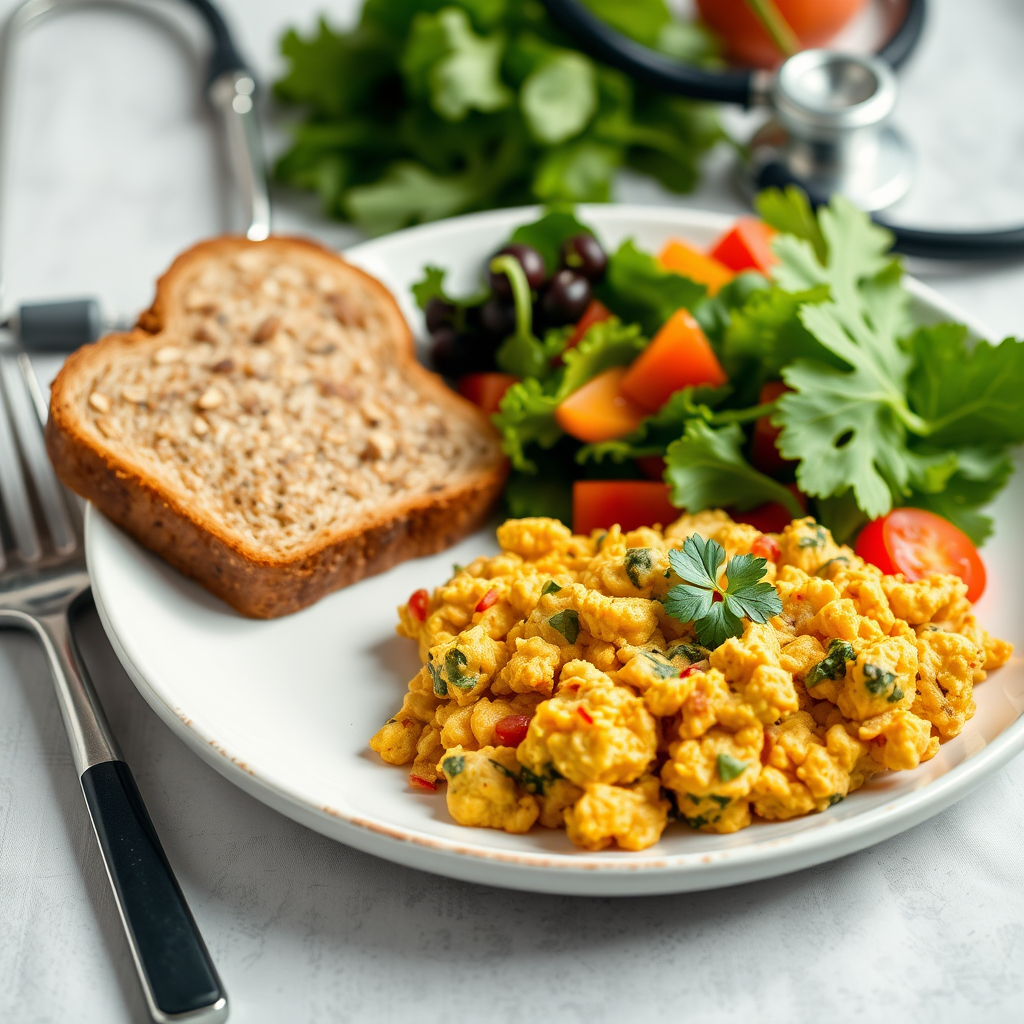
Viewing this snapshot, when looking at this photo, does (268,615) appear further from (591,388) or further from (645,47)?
(645,47)

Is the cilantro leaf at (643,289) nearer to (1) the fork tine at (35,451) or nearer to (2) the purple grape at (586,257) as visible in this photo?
(2) the purple grape at (586,257)

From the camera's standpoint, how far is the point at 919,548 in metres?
2.54

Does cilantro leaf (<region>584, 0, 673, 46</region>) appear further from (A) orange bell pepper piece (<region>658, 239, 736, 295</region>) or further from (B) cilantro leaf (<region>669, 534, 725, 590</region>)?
(B) cilantro leaf (<region>669, 534, 725, 590</region>)

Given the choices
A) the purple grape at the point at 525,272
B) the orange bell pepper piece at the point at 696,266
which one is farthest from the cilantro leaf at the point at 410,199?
the orange bell pepper piece at the point at 696,266

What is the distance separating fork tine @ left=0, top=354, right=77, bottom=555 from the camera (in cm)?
284

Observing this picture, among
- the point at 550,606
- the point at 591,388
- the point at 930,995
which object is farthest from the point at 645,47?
the point at 930,995

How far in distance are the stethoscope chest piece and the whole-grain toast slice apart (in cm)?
165

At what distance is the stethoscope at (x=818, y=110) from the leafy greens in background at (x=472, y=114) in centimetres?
13

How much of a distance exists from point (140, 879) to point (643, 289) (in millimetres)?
1978

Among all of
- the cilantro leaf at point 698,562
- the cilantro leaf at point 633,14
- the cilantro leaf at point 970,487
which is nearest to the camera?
the cilantro leaf at point 698,562

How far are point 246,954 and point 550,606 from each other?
35.2 inches

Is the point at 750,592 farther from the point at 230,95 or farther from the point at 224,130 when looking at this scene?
the point at 224,130

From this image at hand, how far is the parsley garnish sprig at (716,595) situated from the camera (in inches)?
81.6

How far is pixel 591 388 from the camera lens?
290 cm
